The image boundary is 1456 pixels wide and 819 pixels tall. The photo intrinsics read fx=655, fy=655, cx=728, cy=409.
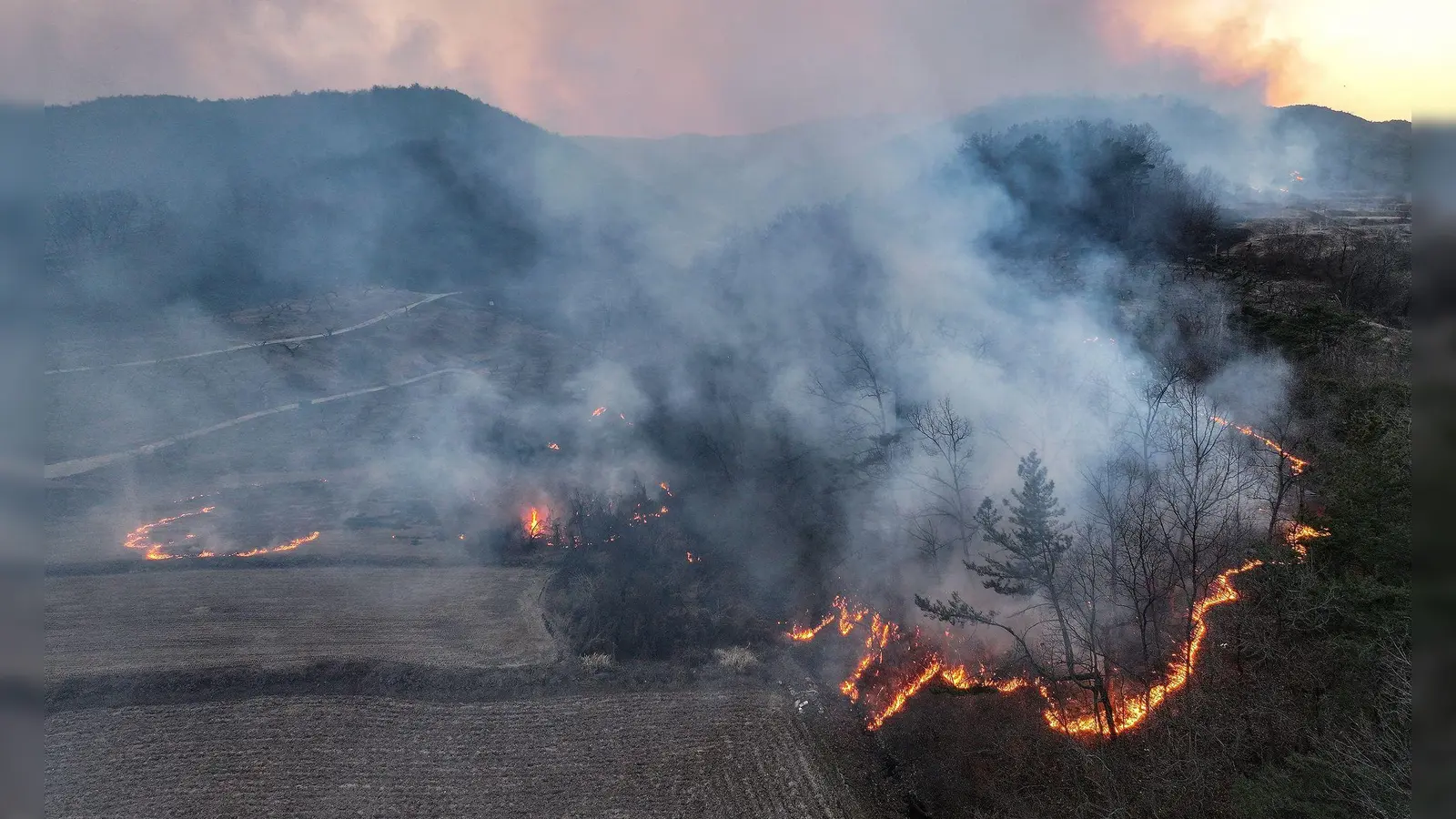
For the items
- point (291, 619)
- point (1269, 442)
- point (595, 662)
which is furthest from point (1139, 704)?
point (291, 619)

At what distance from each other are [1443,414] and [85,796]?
2326 cm

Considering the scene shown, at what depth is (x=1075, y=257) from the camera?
37.4 m

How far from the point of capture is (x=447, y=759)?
1605 centimetres

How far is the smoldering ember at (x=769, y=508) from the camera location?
14969 millimetres

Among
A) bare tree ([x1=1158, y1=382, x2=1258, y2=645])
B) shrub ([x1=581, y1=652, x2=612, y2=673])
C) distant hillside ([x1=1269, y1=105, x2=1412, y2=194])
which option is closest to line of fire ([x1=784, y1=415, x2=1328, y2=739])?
bare tree ([x1=1158, y1=382, x2=1258, y2=645])

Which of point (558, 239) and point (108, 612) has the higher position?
point (558, 239)

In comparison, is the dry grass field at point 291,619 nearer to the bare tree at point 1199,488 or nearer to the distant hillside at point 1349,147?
the bare tree at point 1199,488

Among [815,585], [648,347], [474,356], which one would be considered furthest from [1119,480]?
[474,356]

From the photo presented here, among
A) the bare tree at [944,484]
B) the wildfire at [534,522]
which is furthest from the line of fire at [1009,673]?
the wildfire at [534,522]

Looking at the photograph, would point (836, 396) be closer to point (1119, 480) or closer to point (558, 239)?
point (1119, 480)

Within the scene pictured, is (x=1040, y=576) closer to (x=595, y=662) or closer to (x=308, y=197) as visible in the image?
(x=595, y=662)

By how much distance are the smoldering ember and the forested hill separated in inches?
23.7

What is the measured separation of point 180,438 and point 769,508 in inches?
1274

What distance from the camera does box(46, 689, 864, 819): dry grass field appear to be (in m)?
14.8
